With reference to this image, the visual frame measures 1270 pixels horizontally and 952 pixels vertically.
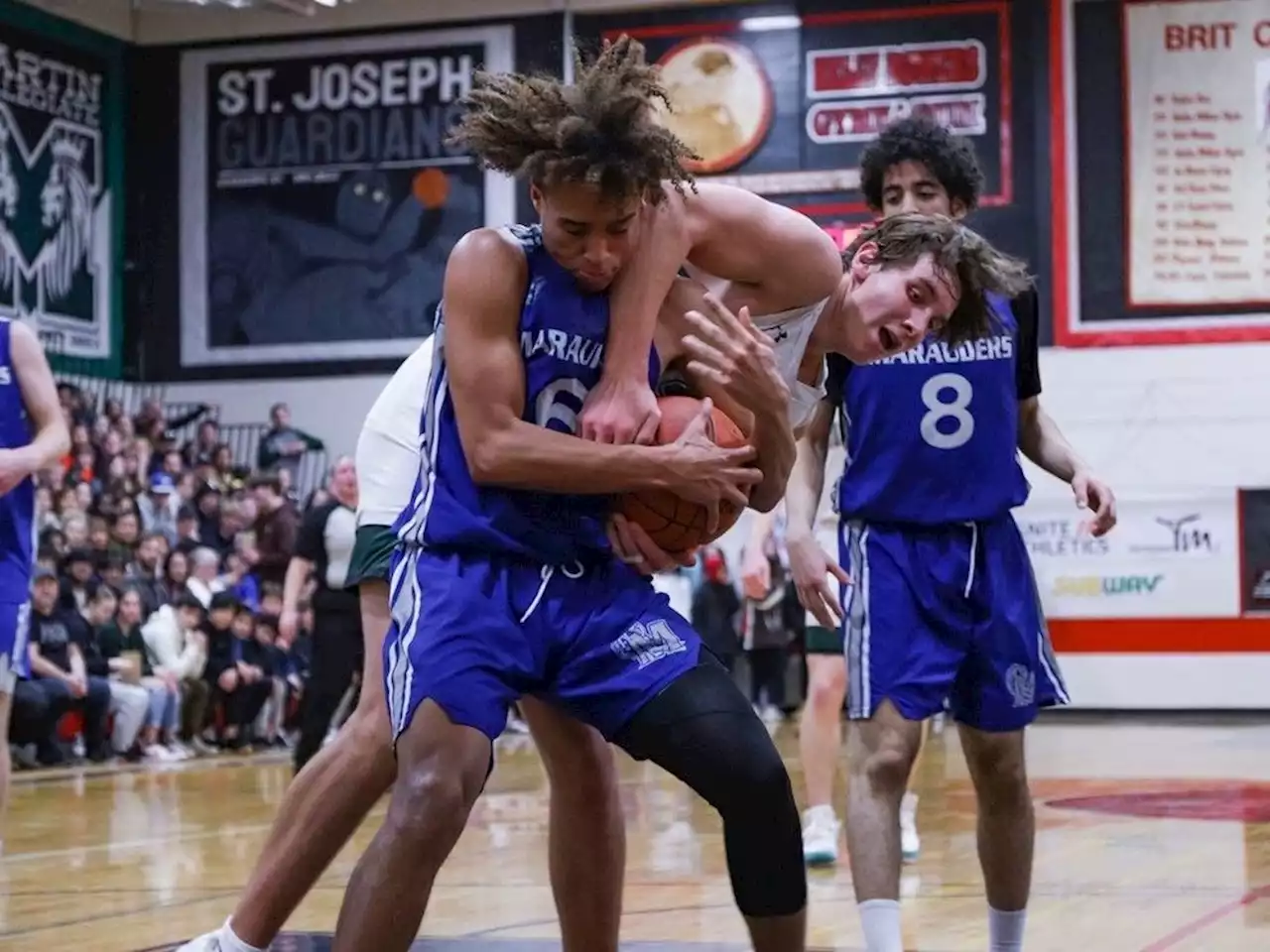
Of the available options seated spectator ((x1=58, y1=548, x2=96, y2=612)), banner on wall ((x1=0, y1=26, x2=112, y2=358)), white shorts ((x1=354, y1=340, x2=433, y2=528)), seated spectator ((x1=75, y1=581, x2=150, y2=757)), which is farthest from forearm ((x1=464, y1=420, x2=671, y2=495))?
banner on wall ((x1=0, y1=26, x2=112, y2=358))

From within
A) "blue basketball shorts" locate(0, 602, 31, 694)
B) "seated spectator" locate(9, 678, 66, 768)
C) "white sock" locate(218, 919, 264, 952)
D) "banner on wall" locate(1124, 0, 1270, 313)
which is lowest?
"seated spectator" locate(9, 678, 66, 768)

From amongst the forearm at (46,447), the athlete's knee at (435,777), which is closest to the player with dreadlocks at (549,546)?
the athlete's knee at (435,777)

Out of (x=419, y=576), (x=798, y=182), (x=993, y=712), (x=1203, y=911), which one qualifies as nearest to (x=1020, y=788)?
(x=993, y=712)

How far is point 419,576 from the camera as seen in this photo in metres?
3.38

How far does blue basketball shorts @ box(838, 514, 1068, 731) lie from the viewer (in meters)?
4.37

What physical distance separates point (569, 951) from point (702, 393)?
1.14m

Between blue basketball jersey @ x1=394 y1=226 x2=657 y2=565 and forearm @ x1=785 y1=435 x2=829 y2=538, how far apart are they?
116cm

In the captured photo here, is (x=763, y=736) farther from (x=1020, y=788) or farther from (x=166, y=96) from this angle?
(x=166, y=96)

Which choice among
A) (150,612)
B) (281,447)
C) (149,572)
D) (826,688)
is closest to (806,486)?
(826,688)

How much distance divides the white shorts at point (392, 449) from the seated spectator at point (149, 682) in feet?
28.0

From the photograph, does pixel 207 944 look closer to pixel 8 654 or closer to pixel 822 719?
pixel 8 654

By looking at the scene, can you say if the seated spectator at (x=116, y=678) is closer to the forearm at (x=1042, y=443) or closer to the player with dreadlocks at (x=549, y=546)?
the forearm at (x=1042, y=443)

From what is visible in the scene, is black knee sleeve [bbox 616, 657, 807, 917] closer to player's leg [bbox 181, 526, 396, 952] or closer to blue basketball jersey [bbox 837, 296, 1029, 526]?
player's leg [bbox 181, 526, 396, 952]

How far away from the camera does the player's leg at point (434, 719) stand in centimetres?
312
